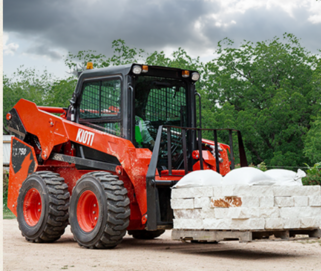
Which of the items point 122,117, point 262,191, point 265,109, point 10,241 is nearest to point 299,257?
point 262,191

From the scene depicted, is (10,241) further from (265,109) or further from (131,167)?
(265,109)

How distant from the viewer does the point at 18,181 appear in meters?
10.8

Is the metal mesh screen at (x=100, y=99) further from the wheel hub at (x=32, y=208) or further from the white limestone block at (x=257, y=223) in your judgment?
the white limestone block at (x=257, y=223)

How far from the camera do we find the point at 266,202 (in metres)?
7.14

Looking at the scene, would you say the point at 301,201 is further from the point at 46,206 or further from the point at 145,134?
the point at 46,206

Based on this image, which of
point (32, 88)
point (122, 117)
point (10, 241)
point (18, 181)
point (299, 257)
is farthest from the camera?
point (32, 88)

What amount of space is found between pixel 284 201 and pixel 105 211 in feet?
9.13

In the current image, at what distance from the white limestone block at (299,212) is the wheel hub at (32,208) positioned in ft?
16.2

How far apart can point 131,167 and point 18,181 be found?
11.4ft

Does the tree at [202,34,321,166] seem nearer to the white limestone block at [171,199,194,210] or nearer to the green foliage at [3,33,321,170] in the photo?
the green foliage at [3,33,321,170]

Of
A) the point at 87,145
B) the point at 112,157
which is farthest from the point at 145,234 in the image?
the point at 87,145

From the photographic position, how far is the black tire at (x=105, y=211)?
813 cm

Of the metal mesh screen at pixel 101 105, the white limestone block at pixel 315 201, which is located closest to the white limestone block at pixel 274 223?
the white limestone block at pixel 315 201

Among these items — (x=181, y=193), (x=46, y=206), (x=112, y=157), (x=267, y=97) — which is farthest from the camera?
(x=267, y=97)
